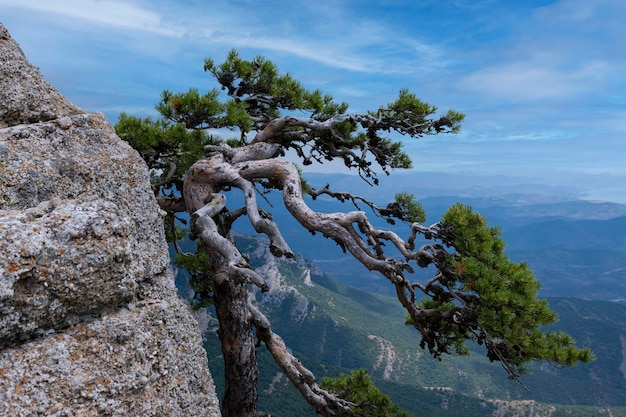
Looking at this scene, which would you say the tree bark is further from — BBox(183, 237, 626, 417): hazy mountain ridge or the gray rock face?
BBox(183, 237, 626, 417): hazy mountain ridge

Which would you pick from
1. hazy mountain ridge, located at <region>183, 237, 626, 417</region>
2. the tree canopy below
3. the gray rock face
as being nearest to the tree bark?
A: the tree canopy below

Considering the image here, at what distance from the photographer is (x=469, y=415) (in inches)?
4018

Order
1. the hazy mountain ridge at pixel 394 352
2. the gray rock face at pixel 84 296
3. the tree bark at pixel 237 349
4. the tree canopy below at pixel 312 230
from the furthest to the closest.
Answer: the hazy mountain ridge at pixel 394 352
the tree bark at pixel 237 349
the tree canopy below at pixel 312 230
the gray rock face at pixel 84 296

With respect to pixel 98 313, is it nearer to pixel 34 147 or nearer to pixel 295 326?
pixel 34 147

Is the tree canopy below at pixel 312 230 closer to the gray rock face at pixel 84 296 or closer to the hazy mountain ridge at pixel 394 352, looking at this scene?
the gray rock face at pixel 84 296

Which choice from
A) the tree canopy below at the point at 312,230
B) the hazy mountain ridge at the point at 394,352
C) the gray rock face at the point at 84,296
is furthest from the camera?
the hazy mountain ridge at the point at 394,352

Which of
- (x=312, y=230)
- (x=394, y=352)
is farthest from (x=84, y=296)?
(x=394, y=352)

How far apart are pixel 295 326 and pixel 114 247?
170128 mm

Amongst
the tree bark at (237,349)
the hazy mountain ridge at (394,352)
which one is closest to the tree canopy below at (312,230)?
the tree bark at (237,349)

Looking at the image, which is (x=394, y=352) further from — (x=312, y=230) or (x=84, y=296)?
(x=84, y=296)

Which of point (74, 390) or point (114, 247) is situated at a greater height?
point (114, 247)

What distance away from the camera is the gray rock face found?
3.45 meters

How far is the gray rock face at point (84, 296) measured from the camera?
11.3ft

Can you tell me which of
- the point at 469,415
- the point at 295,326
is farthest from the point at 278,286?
the point at 469,415
